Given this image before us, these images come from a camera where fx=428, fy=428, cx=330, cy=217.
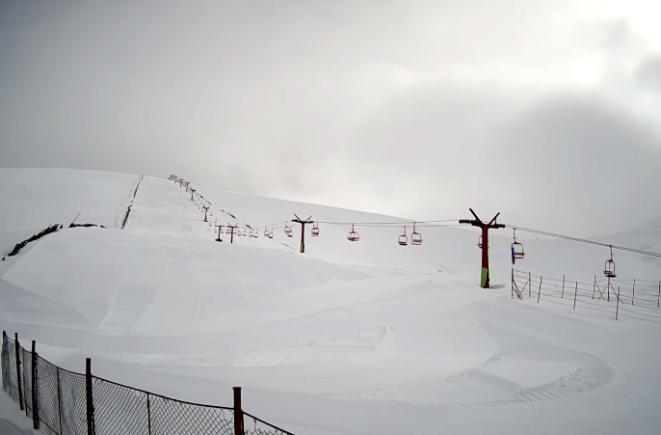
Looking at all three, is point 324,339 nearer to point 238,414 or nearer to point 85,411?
point 85,411

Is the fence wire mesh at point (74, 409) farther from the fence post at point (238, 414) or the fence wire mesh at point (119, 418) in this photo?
the fence post at point (238, 414)

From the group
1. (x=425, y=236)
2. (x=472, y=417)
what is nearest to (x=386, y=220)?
(x=425, y=236)

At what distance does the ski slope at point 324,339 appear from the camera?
30.5 feet

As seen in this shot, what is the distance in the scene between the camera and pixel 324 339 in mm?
16422

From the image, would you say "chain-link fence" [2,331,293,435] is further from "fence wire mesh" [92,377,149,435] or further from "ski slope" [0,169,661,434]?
"ski slope" [0,169,661,434]

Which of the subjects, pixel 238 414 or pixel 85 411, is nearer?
pixel 238 414

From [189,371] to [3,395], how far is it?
13.8 feet

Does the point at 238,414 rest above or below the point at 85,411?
above

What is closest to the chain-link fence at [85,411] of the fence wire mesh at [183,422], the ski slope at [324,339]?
the fence wire mesh at [183,422]

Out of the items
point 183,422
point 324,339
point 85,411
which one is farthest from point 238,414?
point 324,339

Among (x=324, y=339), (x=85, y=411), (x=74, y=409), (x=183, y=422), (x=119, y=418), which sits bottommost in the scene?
(x=324, y=339)

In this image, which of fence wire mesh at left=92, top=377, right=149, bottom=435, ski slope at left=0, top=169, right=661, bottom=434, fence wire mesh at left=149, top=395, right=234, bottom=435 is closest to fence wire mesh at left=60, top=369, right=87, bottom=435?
fence wire mesh at left=92, top=377, right=149, bottom=435

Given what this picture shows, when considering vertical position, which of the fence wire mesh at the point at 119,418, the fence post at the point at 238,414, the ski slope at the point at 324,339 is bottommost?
the ski slope at the point at 324,339

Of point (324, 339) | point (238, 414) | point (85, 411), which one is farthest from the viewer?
point (324, 339)
